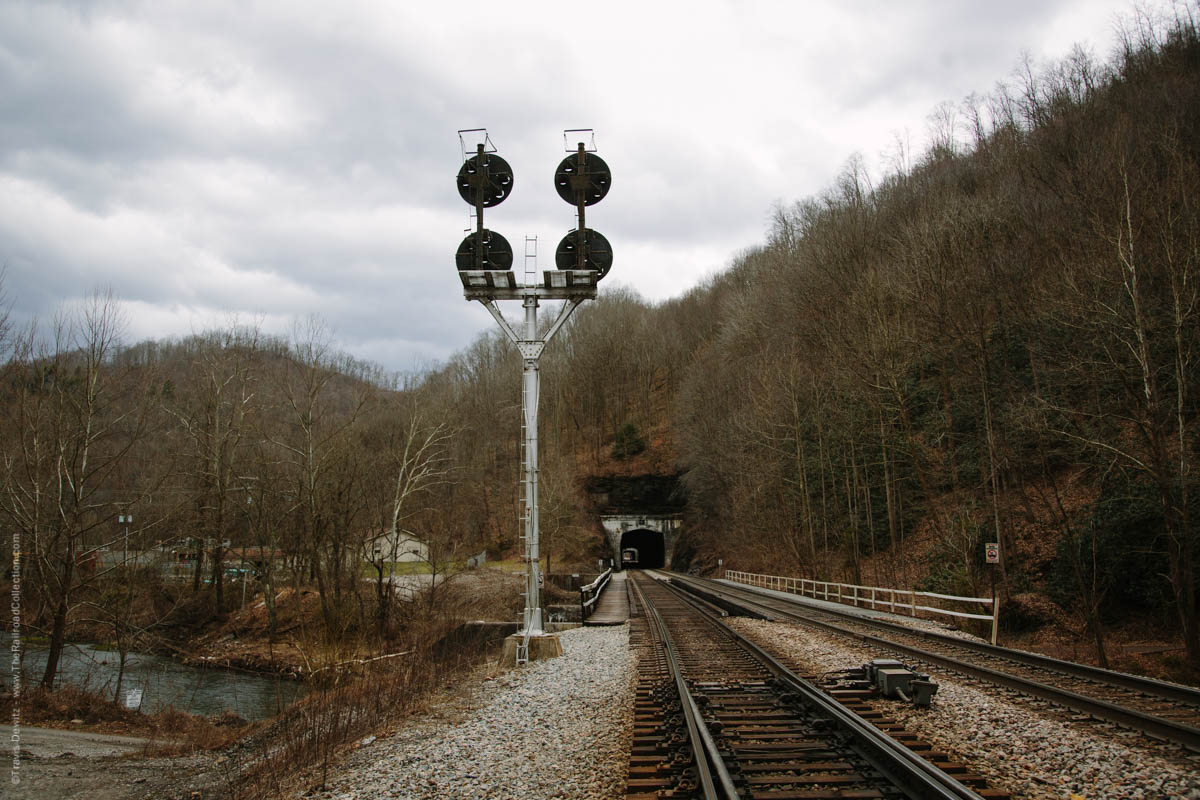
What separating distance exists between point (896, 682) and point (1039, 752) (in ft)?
6.50

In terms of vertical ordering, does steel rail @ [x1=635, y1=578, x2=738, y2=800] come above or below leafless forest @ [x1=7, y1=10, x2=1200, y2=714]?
below

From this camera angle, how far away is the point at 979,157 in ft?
131

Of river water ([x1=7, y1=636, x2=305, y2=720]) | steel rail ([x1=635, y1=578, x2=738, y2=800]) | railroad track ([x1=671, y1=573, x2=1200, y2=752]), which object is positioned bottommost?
river water ([x1=7, y1=636, x2=305, y2=720])

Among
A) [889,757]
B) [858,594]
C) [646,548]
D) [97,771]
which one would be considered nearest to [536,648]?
[97,771]

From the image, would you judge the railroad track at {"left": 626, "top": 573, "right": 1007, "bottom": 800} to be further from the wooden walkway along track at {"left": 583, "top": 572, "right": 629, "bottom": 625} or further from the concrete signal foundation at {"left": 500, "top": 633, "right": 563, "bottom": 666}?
the wooden walkway along track at {"left": 583, "top": 572, "right": 629, "bottom": 625}

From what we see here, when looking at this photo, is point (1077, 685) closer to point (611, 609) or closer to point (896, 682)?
point (896, 682)

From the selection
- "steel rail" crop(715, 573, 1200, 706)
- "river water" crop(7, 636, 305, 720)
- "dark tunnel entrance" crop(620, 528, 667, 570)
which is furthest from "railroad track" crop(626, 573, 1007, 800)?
"dark tunnel entrance" crop(620, 528, 667, 570)

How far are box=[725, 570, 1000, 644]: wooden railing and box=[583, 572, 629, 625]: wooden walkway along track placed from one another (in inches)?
275

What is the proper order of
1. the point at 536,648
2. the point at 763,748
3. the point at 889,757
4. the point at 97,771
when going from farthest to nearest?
the point at 536,648
the point at 97,771
the point at 763,748
the point at 889,757

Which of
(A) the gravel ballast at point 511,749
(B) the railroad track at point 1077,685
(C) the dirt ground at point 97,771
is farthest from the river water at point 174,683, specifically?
(B) the railroad track at point 1077,685

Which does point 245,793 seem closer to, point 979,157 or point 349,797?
point 349,797

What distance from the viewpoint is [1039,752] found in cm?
575

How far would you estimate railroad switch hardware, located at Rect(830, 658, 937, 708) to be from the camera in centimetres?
731

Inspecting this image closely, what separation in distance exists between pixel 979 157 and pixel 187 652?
45.4 m
